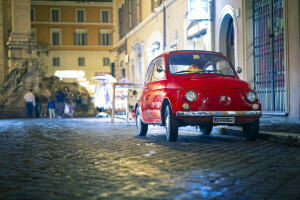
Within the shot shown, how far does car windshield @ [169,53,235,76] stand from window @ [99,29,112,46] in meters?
53.6

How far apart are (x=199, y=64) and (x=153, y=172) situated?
4739mm

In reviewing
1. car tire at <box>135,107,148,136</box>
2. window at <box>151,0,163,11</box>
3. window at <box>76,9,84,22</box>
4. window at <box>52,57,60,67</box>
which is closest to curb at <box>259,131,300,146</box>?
car tire at <box>135,107,148,136</box>

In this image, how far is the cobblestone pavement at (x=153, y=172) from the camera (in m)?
3.94

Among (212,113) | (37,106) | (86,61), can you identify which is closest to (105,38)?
(86,61)

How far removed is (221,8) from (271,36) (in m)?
3.34

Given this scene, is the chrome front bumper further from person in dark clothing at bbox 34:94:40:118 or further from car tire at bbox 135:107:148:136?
person in dark clothing at bbox 34:94:40:118

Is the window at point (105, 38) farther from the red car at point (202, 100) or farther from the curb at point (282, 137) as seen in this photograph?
the curb at point (282, 137)

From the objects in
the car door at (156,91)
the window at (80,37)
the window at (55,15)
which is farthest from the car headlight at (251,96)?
the window at (55,15)

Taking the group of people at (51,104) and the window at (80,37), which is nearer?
the group of people at (51,104)

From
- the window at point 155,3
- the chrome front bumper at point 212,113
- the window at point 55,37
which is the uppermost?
the window at point 55,37

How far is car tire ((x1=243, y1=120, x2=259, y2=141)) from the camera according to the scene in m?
8.46

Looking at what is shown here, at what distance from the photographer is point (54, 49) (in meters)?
60.8

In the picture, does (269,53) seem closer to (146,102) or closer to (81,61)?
(146,102)

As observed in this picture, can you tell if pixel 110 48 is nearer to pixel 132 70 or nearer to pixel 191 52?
pixel 132 70
